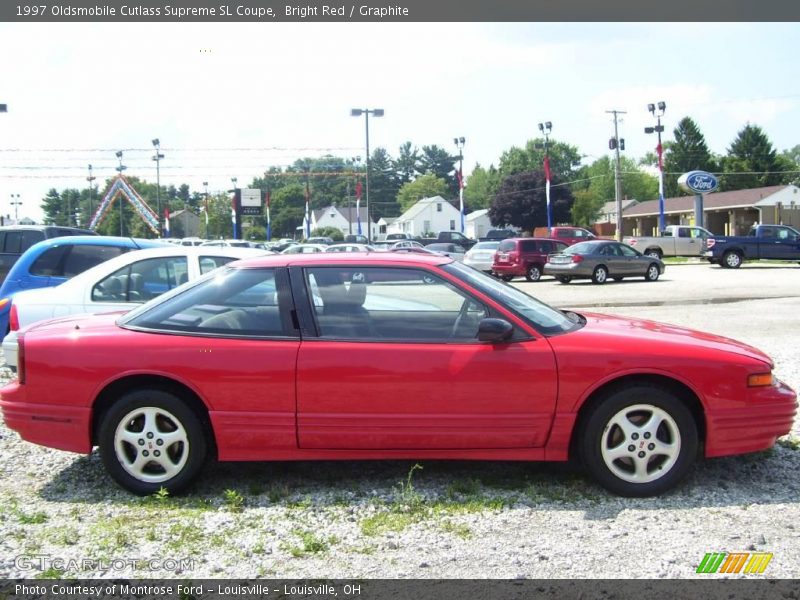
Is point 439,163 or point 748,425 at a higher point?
point 439,163

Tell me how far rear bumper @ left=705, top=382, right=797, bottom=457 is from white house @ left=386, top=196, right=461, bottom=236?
10092 cm

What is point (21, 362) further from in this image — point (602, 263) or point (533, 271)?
point (533, 271)

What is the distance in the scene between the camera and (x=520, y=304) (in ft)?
16.2

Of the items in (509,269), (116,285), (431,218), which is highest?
(431,218)

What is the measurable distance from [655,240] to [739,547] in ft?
112

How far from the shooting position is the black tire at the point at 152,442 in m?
4.54

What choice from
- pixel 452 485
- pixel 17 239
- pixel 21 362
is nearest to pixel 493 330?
pixel 452 485

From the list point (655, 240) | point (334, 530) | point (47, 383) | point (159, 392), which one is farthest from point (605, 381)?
point (655, 240)

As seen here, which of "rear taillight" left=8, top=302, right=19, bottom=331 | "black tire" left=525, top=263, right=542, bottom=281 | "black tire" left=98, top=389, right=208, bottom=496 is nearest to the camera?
"black tire" left=98, top=389, right=208, bottom=496

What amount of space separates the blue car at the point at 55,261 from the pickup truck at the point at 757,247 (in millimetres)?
27028

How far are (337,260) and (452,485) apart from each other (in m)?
1.64

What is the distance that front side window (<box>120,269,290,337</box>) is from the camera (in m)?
4.66
